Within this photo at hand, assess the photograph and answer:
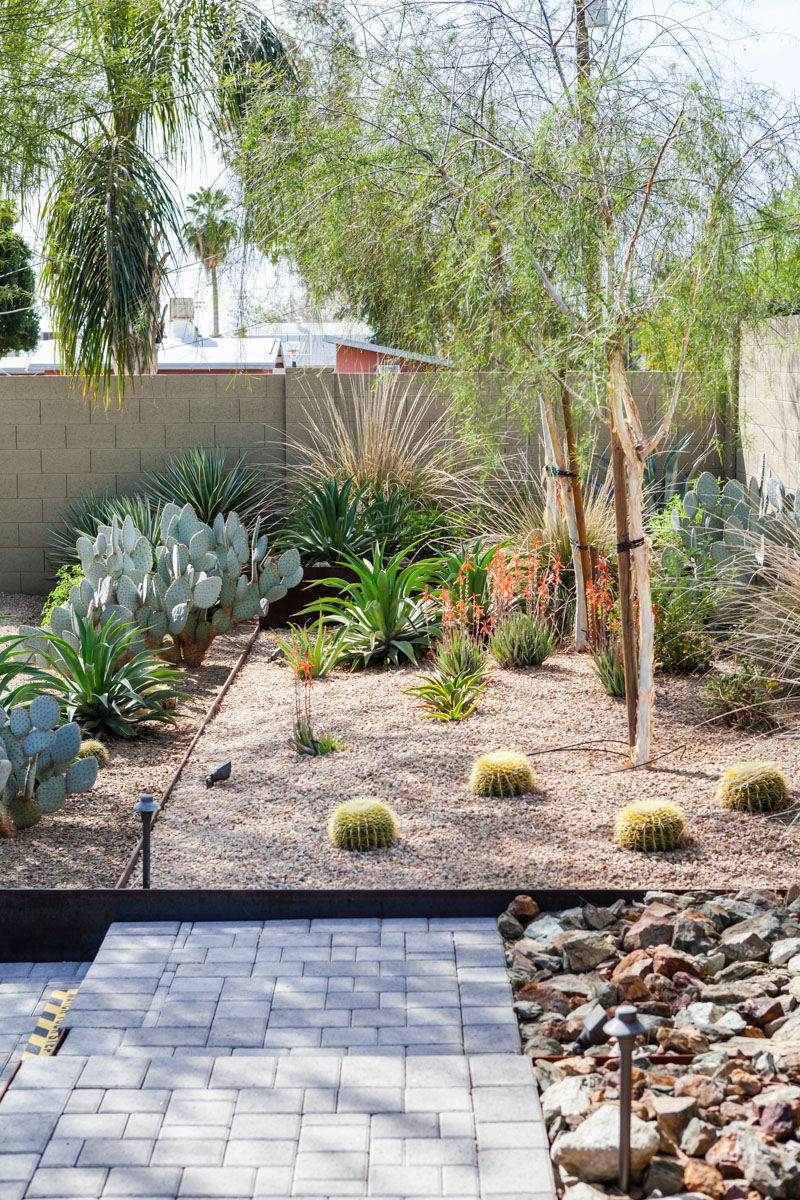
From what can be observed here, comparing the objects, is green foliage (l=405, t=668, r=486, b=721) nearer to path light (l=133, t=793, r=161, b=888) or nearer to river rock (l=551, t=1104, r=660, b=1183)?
path light (l=133, t=793, r=161, b=888)

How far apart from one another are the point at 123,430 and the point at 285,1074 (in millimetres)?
8605

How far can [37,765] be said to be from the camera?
4.93 metres

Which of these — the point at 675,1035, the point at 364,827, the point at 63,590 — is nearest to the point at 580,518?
the point at 364,827

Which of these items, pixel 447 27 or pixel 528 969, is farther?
pixel 447 27

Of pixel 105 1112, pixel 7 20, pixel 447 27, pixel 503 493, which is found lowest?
pixel 105 1112

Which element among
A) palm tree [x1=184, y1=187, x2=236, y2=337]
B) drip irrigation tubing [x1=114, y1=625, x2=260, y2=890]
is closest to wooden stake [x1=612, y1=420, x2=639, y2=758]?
drip irrigation tubing [x1=114, y1=625, x2=260, y2=890]

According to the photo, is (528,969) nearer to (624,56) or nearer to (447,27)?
(624,56)

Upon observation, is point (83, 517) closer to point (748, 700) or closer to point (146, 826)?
point (748, 700)

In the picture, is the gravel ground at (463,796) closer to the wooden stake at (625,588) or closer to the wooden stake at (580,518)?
the wooden stake at (625,588)

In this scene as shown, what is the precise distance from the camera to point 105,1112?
2.96 meters

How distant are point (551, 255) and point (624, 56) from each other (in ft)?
3.17

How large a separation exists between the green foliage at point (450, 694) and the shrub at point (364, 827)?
1.62 meters

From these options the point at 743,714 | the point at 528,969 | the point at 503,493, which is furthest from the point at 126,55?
the point at 528,969

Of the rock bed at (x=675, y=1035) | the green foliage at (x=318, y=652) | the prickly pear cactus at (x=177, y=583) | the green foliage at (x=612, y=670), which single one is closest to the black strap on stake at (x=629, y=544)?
the green foliage at (x=612, y=670)
